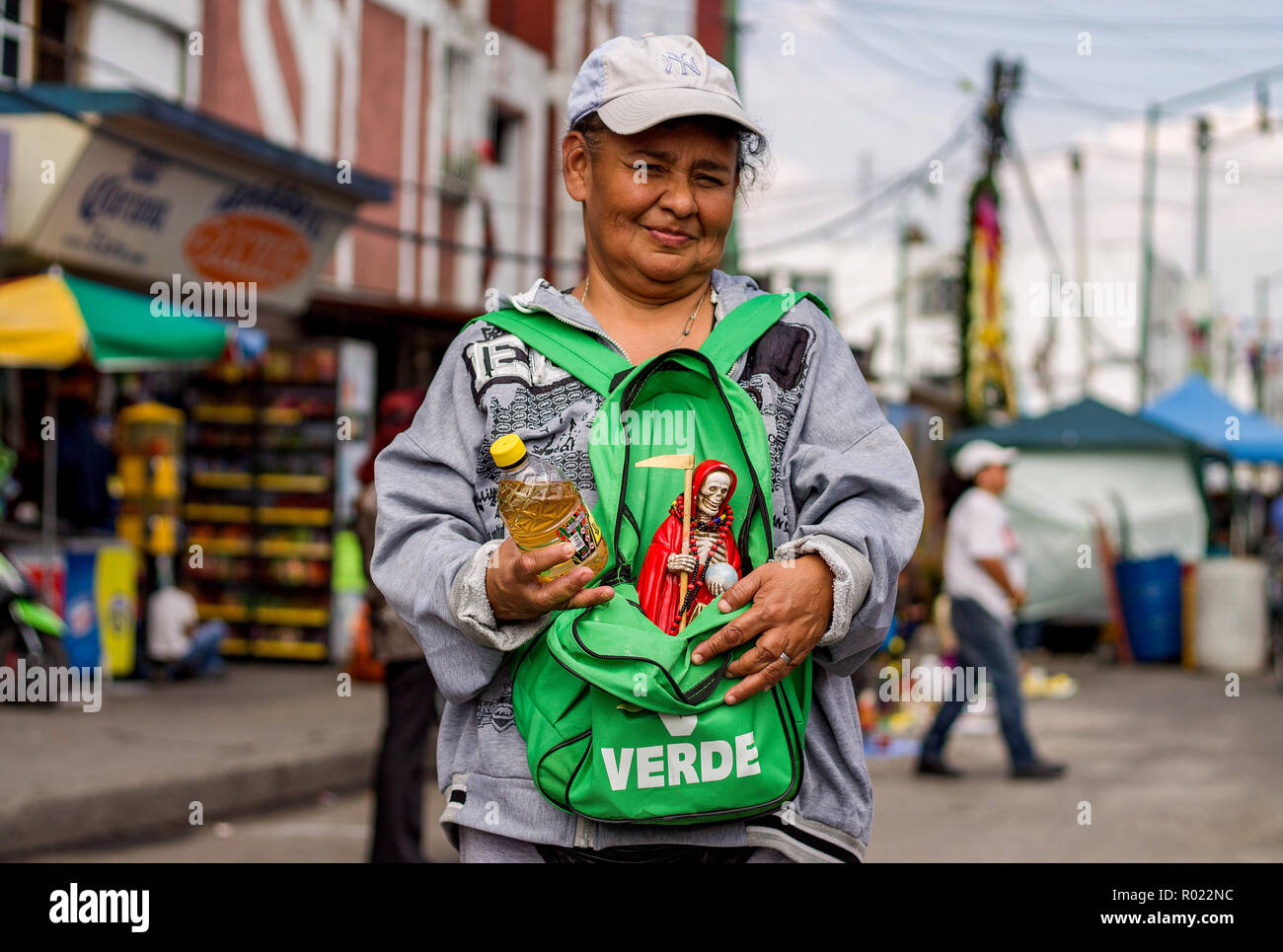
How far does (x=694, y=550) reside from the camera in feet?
6.59

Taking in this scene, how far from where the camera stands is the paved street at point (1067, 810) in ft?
22.9

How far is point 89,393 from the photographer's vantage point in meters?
12.0

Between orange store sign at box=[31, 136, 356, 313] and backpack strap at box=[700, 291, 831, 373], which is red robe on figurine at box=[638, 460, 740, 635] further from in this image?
orange store sign at box=[31, 136, 356, 313]

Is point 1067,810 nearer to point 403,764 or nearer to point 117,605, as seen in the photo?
point 403,764

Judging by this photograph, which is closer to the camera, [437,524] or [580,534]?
[580,534]

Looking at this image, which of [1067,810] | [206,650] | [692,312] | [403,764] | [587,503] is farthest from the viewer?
[206,650]

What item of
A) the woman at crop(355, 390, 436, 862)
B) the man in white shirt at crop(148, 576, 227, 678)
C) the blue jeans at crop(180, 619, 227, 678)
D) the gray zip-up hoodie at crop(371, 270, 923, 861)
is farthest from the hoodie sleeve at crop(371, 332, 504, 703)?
the blue jeans at crop(180, 619, 227, 678)

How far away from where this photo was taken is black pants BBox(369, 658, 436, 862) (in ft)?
19.6

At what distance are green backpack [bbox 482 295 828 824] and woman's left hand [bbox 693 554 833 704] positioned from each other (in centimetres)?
2

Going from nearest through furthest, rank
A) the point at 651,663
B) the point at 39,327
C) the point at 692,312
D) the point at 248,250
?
the point at 651,663
the point at 692,312
the point at 39,327
the point at 248,250

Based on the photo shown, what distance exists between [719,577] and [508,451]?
333mm

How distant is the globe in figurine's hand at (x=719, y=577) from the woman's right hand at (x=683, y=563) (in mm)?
20

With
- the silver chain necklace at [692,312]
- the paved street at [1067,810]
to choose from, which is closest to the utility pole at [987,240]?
the paved street at [1067,810]

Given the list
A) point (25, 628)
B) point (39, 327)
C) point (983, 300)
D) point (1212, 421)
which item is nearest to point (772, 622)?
point (39, 327)
